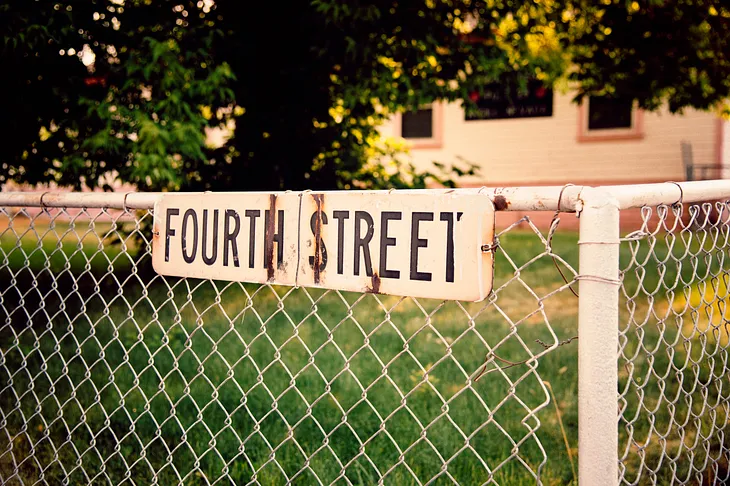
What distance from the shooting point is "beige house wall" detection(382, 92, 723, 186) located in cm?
1318

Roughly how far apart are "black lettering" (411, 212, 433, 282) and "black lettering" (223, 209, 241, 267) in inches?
20.9

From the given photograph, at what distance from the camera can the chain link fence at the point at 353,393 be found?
1.81 m

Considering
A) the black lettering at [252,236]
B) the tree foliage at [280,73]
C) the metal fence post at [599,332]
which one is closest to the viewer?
the metal fence post at [599,332]

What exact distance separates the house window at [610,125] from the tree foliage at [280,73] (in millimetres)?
4798

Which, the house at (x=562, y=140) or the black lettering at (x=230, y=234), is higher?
the house at (x=562, y=140)

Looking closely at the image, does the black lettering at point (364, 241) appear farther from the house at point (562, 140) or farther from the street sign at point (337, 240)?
the house at point (562, 140)

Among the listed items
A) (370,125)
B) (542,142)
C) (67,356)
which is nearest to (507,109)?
(542,142)

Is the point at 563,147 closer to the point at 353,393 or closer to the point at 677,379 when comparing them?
the point at 353,393

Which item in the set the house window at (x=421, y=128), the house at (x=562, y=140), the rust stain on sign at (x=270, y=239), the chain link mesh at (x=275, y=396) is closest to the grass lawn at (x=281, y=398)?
the chain link mesh at (x=275, y=396)

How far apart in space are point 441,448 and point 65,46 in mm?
4022

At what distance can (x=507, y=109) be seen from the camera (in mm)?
14555

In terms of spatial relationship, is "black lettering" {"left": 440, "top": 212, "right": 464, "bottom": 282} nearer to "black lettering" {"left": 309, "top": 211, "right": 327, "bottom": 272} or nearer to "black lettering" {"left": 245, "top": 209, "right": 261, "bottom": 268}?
"black lettering" {"left": 309, "top": 211, "right": 327, "bottom": 272}

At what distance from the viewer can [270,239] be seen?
65.9 inches

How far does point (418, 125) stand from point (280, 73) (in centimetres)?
872
